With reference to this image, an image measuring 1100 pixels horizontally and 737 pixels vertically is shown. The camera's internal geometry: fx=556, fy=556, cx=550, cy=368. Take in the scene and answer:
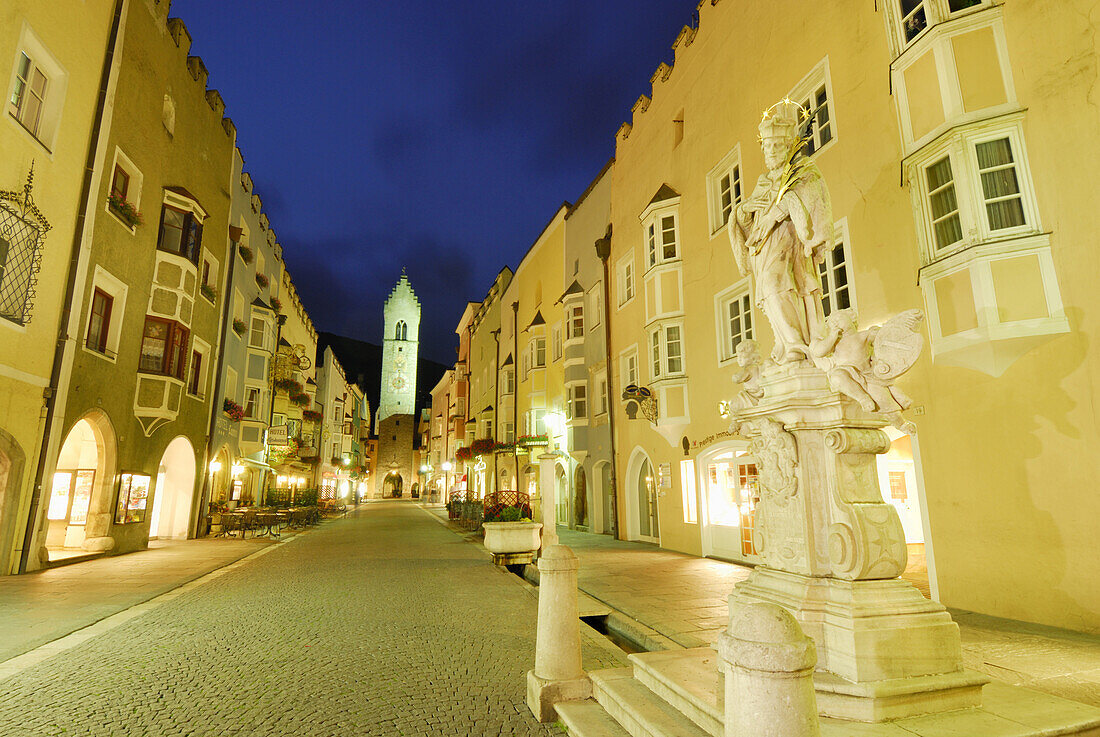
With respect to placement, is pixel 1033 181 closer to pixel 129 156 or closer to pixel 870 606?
pixel 870 606

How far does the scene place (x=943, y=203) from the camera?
7.98m

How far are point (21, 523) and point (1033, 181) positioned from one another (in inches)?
689

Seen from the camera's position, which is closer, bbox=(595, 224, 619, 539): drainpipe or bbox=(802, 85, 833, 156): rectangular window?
bbox=(802, 85, 833, 156): rectangular window

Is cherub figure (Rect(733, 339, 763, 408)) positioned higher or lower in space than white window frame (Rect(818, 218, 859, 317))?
lower

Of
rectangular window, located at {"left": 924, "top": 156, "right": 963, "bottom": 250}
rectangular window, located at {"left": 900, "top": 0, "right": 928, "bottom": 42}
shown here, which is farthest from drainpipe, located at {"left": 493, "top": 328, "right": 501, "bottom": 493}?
rectangular window, located at {"left": 900, "top": 0, "right": 928, "bottom": 42}

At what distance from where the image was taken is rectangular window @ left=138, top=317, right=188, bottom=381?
48.9 feet

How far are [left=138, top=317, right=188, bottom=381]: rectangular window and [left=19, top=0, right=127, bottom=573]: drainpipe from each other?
11.0ft

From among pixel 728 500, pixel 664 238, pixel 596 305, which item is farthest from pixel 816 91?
pixel 596 305

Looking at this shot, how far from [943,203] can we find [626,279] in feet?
37.0

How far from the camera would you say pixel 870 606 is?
3543 millimetres

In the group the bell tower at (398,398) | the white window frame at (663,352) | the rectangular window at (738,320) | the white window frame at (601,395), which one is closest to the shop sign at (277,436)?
the white window frame at (601,395)

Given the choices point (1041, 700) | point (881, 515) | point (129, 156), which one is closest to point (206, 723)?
point (881, 515)

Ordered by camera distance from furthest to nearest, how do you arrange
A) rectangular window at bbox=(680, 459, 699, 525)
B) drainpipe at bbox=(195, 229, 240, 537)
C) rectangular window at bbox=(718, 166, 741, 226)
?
drainpipe at bbox=(195, 229, 240, 537) < rectangular window at bbox=(680, 459, 699, 525) < rectangular window at bbox=(718, 166, 741, 226)

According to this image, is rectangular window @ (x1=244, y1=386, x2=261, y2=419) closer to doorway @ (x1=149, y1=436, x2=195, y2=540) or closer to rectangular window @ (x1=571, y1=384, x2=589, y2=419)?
doorway @ (x1=149, y1=436, x2=195, y2=540)
